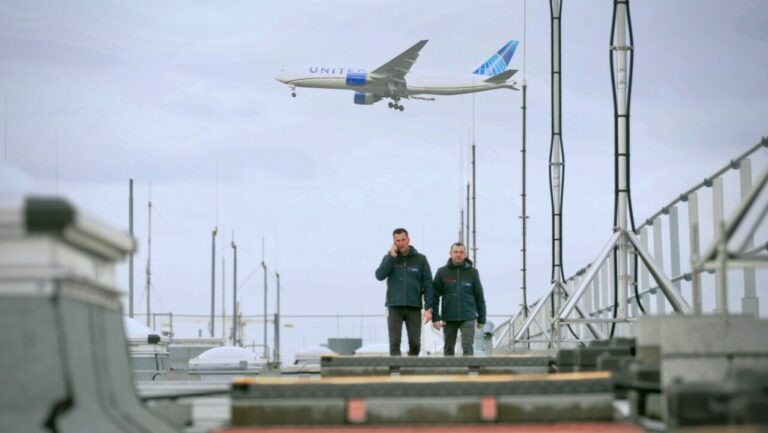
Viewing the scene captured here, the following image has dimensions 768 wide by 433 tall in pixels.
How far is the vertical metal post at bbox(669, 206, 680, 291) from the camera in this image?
16.1m

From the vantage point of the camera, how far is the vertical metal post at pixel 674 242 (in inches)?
635

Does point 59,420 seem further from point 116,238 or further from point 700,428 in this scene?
point 700,428

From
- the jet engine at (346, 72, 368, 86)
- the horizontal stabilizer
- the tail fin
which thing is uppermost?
the tail fin

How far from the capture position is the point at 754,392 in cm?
455

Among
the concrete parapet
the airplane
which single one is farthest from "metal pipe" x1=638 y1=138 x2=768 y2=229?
the airplane

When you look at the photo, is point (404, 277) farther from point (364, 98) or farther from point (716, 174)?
point (364, 98)

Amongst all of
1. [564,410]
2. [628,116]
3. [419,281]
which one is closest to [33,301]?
[564,410]

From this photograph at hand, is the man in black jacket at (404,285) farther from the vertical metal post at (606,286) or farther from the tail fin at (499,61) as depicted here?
the tail fin at (499,61)

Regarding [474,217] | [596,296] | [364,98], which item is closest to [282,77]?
[364,98]

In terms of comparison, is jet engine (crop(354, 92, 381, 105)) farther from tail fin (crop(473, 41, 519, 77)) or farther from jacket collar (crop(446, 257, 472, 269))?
Answer: jacket collar (crop(446, 257, 472, 269))

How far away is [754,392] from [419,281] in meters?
11.5

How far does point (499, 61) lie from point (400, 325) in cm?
7924

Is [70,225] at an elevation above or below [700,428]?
above

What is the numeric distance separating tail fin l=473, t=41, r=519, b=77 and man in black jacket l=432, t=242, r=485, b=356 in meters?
76.2
